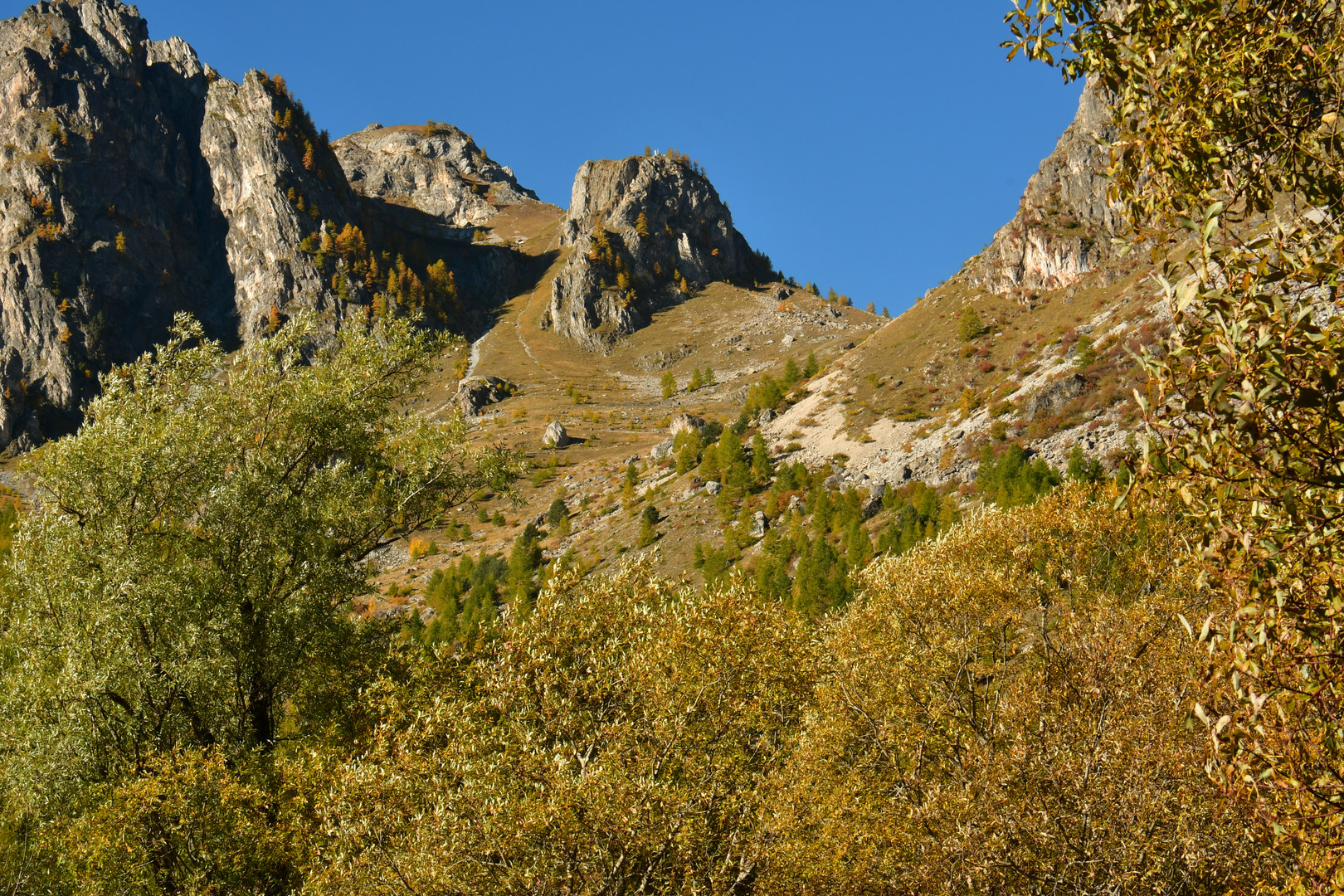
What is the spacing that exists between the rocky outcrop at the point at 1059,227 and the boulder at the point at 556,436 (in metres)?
93.5

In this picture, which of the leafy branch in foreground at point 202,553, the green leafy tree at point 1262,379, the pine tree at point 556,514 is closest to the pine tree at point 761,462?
the pine tree at point 556,514

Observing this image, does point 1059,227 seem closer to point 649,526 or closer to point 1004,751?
point 649,526

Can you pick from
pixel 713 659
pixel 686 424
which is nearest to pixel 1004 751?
pixel 713 659

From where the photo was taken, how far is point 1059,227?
422ft

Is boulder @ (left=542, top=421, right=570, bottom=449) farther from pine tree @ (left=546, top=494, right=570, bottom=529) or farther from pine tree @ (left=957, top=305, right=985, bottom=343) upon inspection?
pine tree @ (left=957, top=305, right=985, bottom=343)

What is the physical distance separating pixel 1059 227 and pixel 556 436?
110 metres

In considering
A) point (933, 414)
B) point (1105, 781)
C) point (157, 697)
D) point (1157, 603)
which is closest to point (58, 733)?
point (157, 697)

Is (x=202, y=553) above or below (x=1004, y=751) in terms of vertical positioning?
above

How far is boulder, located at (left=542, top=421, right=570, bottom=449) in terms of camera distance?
602 feet

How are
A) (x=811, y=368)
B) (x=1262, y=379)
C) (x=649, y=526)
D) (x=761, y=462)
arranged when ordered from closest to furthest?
1. (x=1262, y=379)
2. (x=649, y=526)
3. (x=761, y=462)
4. (x=811, y=368)

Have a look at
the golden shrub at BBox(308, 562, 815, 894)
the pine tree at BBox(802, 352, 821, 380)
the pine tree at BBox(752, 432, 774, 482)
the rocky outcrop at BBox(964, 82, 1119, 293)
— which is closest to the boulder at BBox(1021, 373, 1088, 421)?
the rocky outcrop at BBox(964, 82, 1119, 293)

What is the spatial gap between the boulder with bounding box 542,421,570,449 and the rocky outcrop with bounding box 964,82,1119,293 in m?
93.5

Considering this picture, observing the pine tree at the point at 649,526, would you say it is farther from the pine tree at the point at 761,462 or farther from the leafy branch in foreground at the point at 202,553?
the leafy branch in foreground at the point at 202,553

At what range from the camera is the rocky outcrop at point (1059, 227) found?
124m
